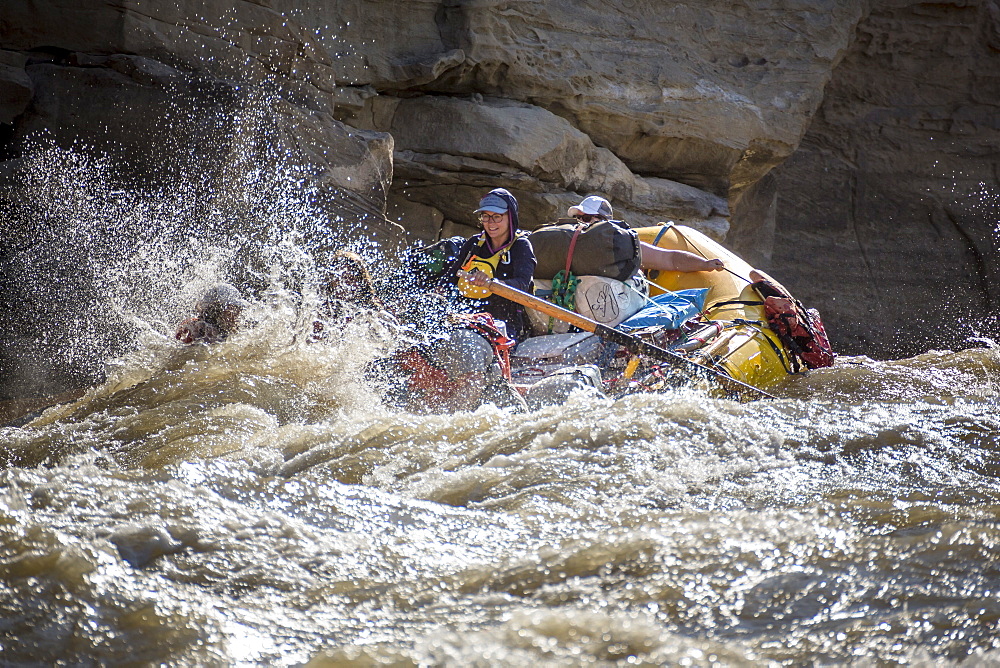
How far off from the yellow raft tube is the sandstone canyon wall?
80.3 inches

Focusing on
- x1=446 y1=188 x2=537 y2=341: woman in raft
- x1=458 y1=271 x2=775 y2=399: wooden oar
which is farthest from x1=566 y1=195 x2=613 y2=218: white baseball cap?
x1=458 y1=271 x2=775 y2=399: wooden oar

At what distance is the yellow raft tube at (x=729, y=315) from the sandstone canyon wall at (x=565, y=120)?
204cm

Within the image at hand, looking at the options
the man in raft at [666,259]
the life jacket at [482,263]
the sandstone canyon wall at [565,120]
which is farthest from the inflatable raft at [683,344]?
the sandstone canyon wall at [565,120]

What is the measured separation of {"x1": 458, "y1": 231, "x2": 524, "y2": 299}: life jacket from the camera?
4.40 m

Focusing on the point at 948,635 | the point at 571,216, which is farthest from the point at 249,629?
the point at 571,216

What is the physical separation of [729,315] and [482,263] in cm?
163

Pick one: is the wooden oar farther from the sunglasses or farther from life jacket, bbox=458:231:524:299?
the sunglasses

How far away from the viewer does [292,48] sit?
6.31 metres

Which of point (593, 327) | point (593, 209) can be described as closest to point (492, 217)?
point (593, 327)

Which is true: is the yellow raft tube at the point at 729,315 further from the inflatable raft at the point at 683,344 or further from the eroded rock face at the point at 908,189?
the eroded rock face at the point at 908,189

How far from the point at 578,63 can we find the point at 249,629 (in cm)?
783

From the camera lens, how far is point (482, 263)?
180 inches

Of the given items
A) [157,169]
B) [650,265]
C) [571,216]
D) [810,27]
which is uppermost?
[810,27]

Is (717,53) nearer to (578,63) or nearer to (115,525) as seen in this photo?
(578,63)
